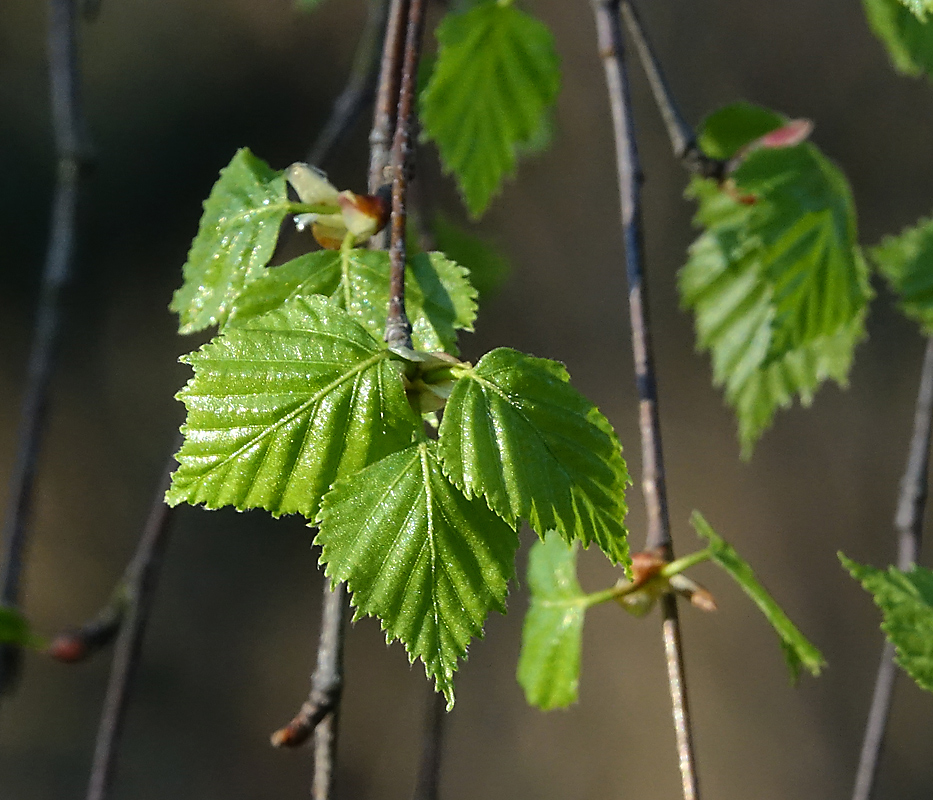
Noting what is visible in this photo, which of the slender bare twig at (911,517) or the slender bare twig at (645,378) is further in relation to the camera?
the slender bare twig at (911,517)

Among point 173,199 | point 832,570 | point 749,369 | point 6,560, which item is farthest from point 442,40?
point 832,570

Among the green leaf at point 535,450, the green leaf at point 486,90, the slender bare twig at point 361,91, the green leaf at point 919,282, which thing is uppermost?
the slender bare twig at point 361,91

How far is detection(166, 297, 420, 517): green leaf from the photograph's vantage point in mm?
291

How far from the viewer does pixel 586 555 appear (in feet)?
4.98

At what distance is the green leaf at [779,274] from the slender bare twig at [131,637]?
44 cm

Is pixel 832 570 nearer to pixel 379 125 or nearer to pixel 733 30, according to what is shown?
pixel 733 30

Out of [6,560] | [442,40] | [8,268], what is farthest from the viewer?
[8,268]

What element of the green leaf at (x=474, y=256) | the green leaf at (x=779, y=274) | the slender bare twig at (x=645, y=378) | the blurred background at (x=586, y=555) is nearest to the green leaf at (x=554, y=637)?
the slender bare twig at (x=645, y=378)

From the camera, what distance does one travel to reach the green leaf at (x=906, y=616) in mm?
419

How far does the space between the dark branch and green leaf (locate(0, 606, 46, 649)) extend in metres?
0.37

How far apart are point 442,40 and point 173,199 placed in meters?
1.04

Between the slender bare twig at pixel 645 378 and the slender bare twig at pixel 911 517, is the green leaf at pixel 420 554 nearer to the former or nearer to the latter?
the slender bare twig at pixel 645 378

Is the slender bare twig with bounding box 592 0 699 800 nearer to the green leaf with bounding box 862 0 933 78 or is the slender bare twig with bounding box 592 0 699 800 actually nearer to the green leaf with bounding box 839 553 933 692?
the green leaf with bounding box 839 553 933 692

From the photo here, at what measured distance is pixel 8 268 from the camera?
4.85 ft
